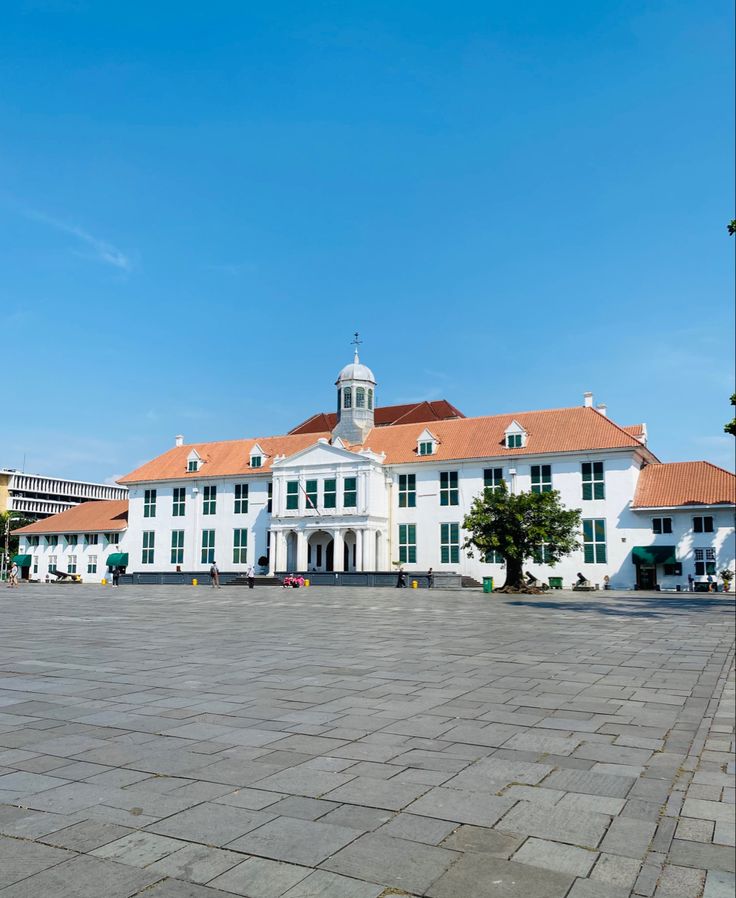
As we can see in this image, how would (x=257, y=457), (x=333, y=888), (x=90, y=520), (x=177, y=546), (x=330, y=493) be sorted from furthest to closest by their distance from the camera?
1. (x=90, y=520)
2. (x=177, y=546)
3. (x=257, y=457)
4. (x=330, y=493)
5. (x=333, y=888)

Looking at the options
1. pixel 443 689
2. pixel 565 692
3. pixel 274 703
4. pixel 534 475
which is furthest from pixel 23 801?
pixel 534 475

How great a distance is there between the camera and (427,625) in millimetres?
19422

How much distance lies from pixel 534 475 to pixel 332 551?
16342mm

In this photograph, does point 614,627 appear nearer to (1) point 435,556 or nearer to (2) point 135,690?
(2) point 135,690

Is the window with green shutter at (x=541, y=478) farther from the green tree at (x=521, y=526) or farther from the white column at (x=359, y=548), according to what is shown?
the white column at (x=359, y=548)

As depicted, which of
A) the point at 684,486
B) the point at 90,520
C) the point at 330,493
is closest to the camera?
the point at 684,486

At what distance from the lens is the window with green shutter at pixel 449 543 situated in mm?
Answer: 52125

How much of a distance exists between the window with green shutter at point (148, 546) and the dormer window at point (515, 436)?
30663mm

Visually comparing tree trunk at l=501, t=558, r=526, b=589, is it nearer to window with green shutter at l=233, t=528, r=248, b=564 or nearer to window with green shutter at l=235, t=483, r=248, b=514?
window with green shutter at l=233, t=528, r=248, b=564

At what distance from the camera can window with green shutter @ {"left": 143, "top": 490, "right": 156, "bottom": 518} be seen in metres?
63.3

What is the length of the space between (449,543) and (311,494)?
10.9 metres

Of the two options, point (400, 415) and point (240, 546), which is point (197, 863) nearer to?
point (240, 546)

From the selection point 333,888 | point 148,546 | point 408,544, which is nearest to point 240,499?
point 148,546

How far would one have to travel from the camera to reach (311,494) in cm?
5550
